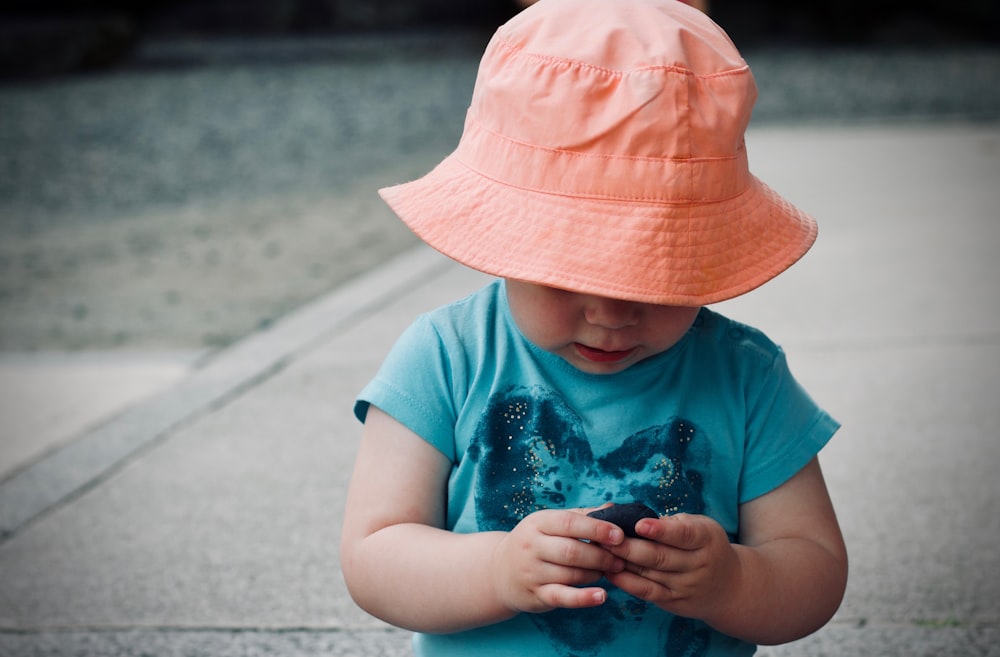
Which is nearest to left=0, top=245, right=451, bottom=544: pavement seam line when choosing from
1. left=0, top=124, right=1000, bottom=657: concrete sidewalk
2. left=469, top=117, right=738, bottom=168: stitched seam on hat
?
left=0, top=124, right=1000, bottom=657: concrete sidewalk

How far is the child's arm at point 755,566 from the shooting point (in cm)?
124

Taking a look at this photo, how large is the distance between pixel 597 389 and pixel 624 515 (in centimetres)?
25

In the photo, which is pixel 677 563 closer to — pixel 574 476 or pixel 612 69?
pixel 574 476

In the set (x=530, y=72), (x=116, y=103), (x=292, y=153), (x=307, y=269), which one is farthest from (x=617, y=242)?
(x=116, y=103)

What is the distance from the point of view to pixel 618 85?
1.23 metres

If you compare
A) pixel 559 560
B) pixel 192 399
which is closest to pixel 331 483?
pixel 192 399

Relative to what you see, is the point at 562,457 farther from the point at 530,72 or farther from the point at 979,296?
the point at 979,296

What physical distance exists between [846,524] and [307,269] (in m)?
2.88

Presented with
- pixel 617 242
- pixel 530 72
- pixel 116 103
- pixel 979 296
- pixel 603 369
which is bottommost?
pixel 116 103

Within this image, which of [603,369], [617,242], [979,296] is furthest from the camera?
[979,296]

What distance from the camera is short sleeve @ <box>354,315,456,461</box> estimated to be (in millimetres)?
1446

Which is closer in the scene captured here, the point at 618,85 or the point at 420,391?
the point at 618,85

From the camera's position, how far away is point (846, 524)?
7.70 feet

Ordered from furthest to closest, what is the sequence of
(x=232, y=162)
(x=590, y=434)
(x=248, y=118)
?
(x=248, y=118) → (x=232, y=162) → (x=590, y=434)
